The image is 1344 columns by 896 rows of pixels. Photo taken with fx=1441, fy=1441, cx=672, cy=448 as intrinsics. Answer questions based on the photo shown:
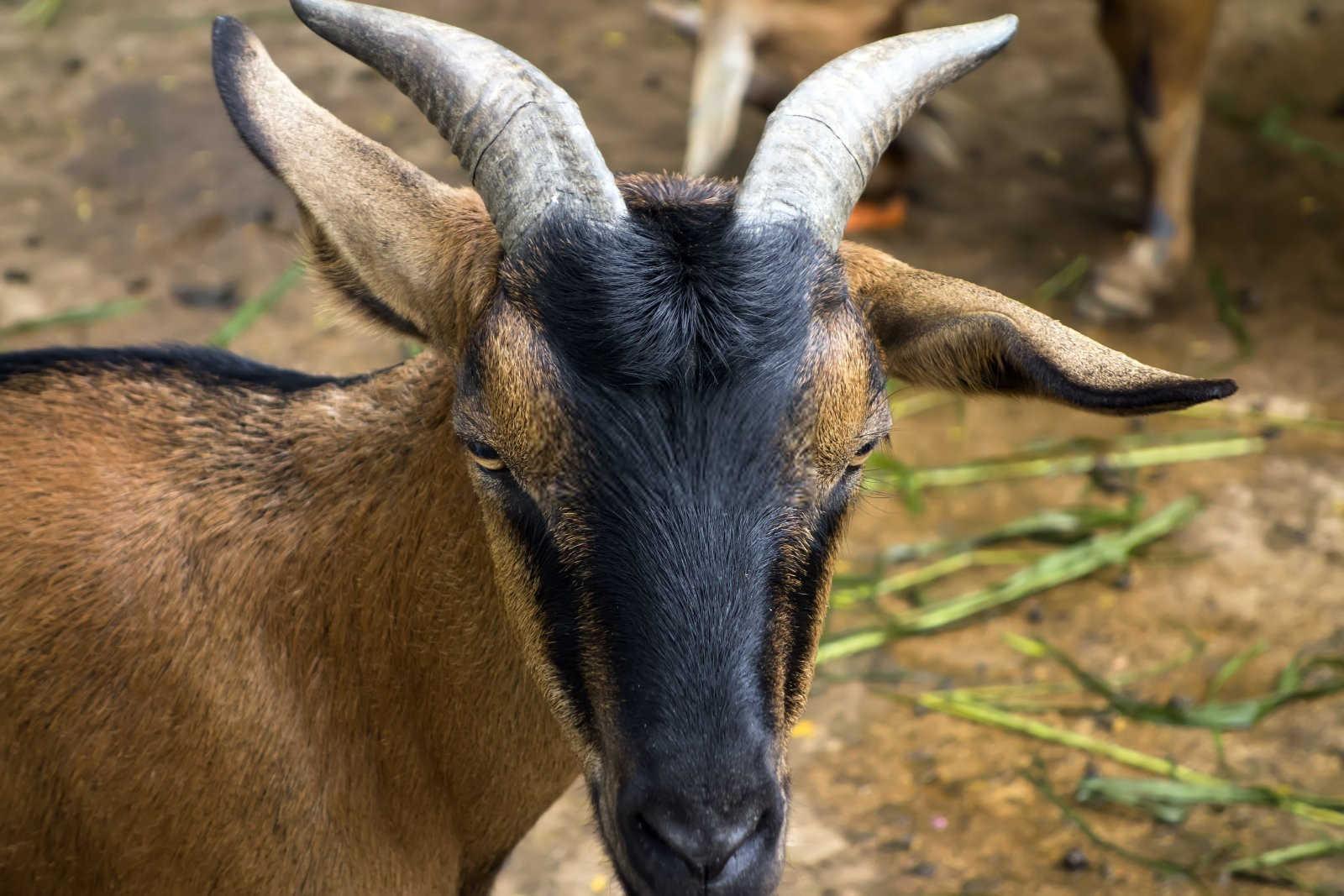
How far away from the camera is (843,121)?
358 centimetres

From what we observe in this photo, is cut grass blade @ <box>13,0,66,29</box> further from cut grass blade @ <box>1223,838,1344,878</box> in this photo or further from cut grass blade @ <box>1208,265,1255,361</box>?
cut grass blade @ <box>1223,838,1344,878</box>

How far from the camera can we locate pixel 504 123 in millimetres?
3477

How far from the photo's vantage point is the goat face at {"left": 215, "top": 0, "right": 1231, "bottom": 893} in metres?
3.06

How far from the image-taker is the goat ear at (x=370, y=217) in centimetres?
366

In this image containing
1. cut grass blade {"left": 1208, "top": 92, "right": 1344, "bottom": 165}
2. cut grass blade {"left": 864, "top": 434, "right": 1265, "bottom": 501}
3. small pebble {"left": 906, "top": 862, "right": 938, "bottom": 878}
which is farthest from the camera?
cut grass blade {"left": 1208, "top": 92, "right": 1344, "bottom": 165}

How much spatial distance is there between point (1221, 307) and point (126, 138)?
23.6 feet

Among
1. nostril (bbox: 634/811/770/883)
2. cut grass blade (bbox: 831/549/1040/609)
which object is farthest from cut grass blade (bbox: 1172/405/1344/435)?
nostril (bbox: 634/811/770/883)

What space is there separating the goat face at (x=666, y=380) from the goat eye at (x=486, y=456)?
0.09 ft

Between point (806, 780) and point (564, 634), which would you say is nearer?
→ point (564, 634)

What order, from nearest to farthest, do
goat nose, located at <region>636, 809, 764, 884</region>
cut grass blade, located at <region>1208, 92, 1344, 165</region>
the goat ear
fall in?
1. goat nose, located at <region>636, 809, 764, 884</region>
2. the goat ear
3. cut grass blade, located at <region>1208, 92, 1344, 165</region>

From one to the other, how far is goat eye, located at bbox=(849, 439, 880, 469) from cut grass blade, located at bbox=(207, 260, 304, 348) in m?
5.26

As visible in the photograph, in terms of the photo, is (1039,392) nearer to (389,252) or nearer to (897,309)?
(897,309)

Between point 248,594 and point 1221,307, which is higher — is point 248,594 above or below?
above

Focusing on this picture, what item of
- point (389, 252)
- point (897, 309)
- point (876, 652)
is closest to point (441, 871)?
point (389, 252)
